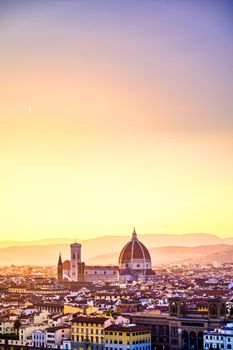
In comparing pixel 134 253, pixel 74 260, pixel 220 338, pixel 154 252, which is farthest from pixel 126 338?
pixel 154 252

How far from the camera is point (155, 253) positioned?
58594 millimetres

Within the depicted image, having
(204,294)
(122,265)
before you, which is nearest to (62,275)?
(122,265)

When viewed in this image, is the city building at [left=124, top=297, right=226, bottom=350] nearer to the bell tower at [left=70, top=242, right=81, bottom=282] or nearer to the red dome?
the red dome

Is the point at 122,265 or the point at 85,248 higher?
Result: the point at 85,248

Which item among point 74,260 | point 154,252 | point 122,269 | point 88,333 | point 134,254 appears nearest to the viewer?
point 88,333

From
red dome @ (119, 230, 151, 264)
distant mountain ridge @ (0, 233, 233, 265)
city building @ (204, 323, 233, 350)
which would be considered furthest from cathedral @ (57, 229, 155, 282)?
distant mountain ridge @ (0, 233, 233, 265)

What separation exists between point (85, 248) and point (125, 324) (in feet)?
155

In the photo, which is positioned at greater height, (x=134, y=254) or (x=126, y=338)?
(x=134, y=254)

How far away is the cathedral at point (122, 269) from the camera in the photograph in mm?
22203

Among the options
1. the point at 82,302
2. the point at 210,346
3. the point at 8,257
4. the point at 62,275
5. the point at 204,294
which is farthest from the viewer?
the point at 8,257

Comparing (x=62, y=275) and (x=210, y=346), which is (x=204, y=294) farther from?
(x=62, y=275)

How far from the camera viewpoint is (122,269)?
22453mm

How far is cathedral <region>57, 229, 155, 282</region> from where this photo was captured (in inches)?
874

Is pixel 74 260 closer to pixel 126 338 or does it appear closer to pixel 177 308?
pixel 177 308
